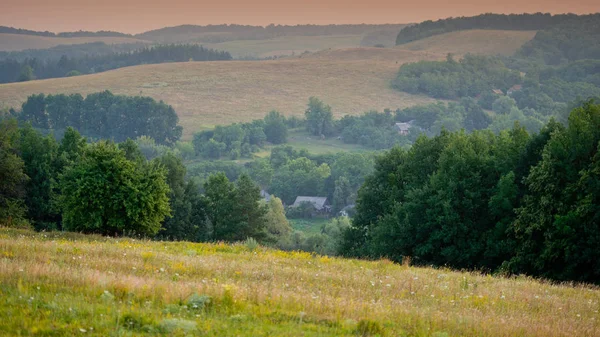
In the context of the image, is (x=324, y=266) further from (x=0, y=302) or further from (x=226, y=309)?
(x=0, y=302)

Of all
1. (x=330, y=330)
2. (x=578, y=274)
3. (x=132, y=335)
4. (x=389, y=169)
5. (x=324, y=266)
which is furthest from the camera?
(x=389, y=169)

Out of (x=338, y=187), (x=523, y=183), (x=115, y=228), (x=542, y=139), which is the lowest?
(x=338, y=187)

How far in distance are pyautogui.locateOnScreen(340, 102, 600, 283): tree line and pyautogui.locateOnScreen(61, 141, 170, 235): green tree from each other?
16.8 m

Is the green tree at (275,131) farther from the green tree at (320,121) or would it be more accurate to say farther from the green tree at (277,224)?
the green tree at (277,224)

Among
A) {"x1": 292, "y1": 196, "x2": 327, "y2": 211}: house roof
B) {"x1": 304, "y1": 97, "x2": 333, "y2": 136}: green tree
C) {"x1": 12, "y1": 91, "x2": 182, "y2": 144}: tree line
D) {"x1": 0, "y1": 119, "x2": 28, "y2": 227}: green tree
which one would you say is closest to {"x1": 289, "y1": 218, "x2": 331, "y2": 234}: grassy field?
{"x1": 292, "y1": 196, "x2": 327, "y2": 211}: house roof

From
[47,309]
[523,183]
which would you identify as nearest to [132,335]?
[47,309]

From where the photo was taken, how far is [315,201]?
413 feet

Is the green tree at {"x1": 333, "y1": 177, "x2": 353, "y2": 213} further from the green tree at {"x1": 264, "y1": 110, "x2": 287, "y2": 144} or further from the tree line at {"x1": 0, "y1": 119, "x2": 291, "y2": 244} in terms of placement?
the tree line at {"x1": 0, "y1": 119, "x2": 291, "y2": 244}

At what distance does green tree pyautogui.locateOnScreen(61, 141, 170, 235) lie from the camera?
128 feet

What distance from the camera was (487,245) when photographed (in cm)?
3809

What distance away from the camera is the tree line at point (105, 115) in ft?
580

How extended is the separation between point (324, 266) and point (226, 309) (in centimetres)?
949

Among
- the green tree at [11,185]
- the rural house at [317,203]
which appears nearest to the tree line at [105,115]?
the rural house at [317,203]

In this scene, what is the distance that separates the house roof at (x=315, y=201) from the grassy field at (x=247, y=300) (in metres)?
103
